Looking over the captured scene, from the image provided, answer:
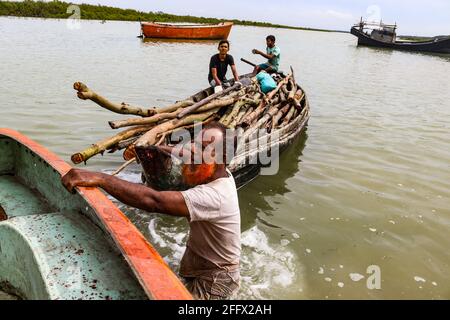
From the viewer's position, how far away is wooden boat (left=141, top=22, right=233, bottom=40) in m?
31.5

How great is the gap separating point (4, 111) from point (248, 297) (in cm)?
864

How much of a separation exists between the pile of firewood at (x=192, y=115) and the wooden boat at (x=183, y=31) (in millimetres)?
25812

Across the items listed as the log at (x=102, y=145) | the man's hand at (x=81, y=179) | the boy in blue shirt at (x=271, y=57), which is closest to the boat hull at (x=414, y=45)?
the boy in blue shirt at (x=271, y=57)

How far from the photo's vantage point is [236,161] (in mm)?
5309

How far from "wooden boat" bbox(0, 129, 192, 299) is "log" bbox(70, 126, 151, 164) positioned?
1047 millimetres

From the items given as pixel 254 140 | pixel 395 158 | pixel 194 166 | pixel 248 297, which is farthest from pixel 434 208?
pixel 194 166

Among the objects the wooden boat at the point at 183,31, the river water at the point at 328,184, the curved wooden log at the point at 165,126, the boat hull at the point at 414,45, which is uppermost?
the wooden boat at the point at 183,31

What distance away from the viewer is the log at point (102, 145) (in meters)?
4.64

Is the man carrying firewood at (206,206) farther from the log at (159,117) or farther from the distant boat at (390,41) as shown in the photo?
the distant boat at (390,41)

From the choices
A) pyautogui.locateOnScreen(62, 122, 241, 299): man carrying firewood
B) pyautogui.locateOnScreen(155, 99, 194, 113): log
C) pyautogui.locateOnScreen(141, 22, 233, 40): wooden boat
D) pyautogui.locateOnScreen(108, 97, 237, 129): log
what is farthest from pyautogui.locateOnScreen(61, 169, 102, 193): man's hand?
pyautogui.locateOnScreen(141, 22, 233, 40): wooden boat

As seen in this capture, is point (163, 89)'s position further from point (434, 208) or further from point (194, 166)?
point (194, 166)

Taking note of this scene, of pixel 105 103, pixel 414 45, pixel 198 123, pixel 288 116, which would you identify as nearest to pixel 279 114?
pixel 288 116

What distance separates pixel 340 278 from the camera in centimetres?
430

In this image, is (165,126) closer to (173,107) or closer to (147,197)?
(173,107)
